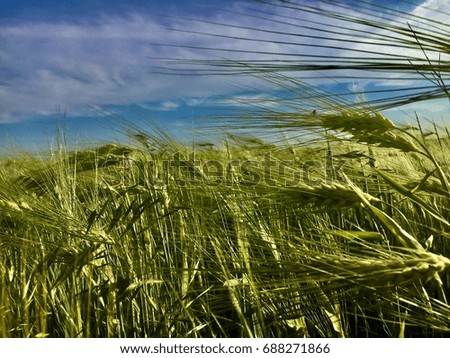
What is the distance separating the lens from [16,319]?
1419 mm

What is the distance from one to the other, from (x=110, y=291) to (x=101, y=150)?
683 mm

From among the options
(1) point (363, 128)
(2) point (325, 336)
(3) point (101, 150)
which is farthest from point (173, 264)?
(1) point (363, 128)

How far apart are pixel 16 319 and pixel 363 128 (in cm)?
100

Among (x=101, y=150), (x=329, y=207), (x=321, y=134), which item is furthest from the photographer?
(x=101, y=150)

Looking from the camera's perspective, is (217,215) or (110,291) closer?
(110,291)

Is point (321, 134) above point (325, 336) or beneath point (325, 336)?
above

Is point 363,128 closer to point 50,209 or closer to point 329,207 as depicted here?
point 329,207

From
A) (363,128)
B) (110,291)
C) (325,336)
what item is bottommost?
(325,336)

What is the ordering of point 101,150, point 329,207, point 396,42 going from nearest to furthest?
1. point 396,42
2. point 329,207
3. point 101,150
